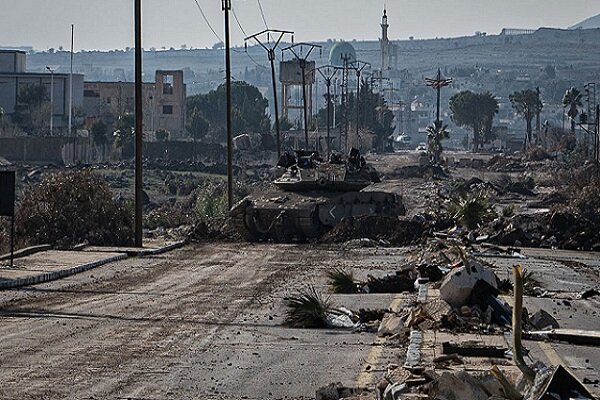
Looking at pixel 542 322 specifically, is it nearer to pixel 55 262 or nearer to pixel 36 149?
pixel 55 262

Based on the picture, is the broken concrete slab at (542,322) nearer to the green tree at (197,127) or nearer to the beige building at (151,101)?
the beige building at (151,101)

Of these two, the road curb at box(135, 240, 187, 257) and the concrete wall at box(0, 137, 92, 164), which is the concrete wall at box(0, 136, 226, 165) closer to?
the concrete wall at box(0, 137, 92, 164)

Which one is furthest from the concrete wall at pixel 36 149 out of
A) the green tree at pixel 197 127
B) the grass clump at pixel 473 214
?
the grass clump at pixel 473 214

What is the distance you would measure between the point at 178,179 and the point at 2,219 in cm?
4411

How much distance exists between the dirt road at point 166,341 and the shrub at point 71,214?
38.8ft

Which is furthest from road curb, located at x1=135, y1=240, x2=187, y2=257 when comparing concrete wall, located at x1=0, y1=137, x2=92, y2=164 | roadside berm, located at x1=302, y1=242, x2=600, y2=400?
concrete wall, located at x1=0, y1=137, x2=92, y2=164

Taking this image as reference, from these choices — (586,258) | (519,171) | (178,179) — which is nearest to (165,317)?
(586,258)

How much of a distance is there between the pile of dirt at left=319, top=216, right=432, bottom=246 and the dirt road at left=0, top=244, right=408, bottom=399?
1199cm

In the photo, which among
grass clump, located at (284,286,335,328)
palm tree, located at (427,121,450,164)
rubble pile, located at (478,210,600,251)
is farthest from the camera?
palm tree, located at (427,121,450,164)

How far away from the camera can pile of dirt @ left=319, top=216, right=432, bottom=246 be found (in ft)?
127

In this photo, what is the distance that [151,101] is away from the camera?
150250mm

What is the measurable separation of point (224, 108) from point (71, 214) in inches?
4998

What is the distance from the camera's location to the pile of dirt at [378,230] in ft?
127

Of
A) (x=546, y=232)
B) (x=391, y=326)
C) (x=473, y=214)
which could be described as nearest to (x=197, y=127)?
(x=473, y=214)
